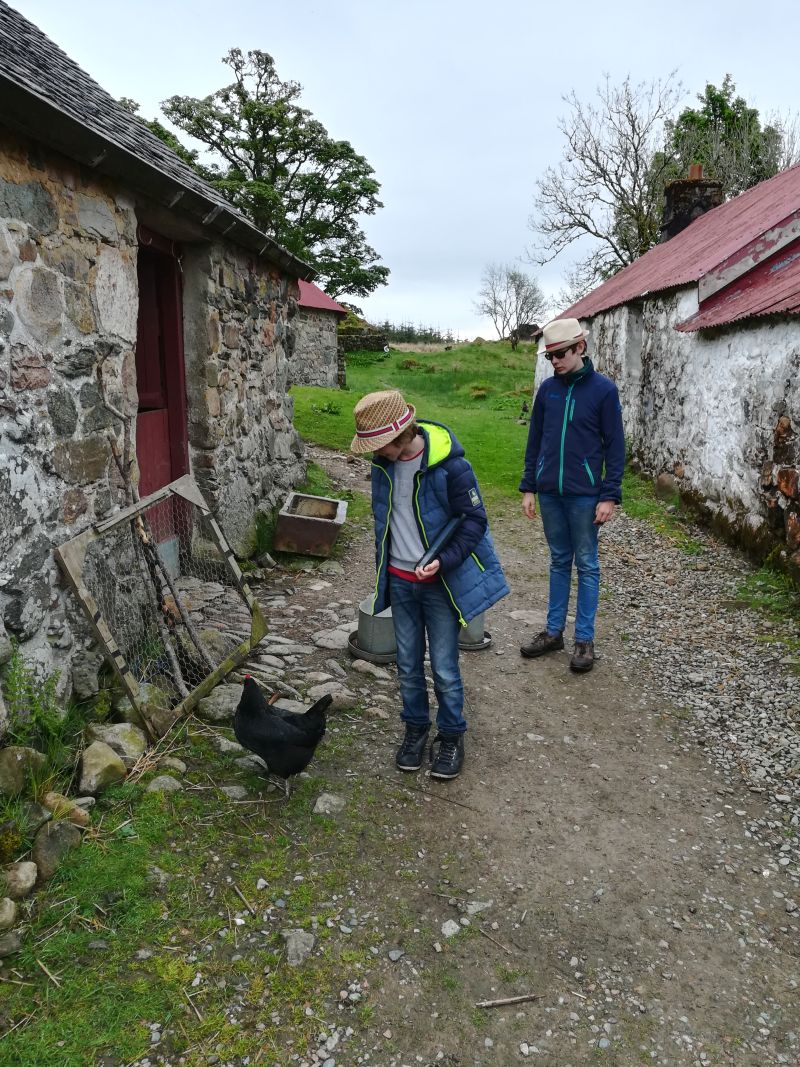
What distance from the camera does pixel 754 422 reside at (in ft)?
21.4

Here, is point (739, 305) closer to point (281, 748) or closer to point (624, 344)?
point (624, 344)

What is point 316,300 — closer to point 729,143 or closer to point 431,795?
point 729,143

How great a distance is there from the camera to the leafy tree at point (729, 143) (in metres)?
25.7

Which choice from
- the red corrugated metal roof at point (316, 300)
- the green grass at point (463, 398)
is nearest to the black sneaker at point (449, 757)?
the green grass at point (463, 398)

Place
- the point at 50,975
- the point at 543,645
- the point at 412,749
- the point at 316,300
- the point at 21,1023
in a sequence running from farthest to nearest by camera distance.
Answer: the point at 316,300 → the point at 543,645 → the point at 412,749 → the point at 50,975 → the point at 21,1023

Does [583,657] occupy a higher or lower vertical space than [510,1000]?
higher

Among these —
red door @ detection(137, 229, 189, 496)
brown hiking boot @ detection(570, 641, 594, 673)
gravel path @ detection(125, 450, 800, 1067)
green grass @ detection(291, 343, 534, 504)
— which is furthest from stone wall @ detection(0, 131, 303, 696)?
green grass @ detection(291, 343, 534, 504)

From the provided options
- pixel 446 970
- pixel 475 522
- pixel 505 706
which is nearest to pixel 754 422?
pixel 505 706

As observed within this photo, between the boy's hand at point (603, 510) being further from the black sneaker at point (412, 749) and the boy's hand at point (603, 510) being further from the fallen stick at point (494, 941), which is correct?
the fallen stick at point (494, 941)

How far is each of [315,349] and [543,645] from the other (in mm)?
19439

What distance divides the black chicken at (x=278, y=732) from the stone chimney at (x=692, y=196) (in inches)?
628

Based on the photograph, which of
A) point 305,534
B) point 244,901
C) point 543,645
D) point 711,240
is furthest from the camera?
point 711,240

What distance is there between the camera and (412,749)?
11.5 feet

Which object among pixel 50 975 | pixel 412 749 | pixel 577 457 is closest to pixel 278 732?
pixel 412 749
